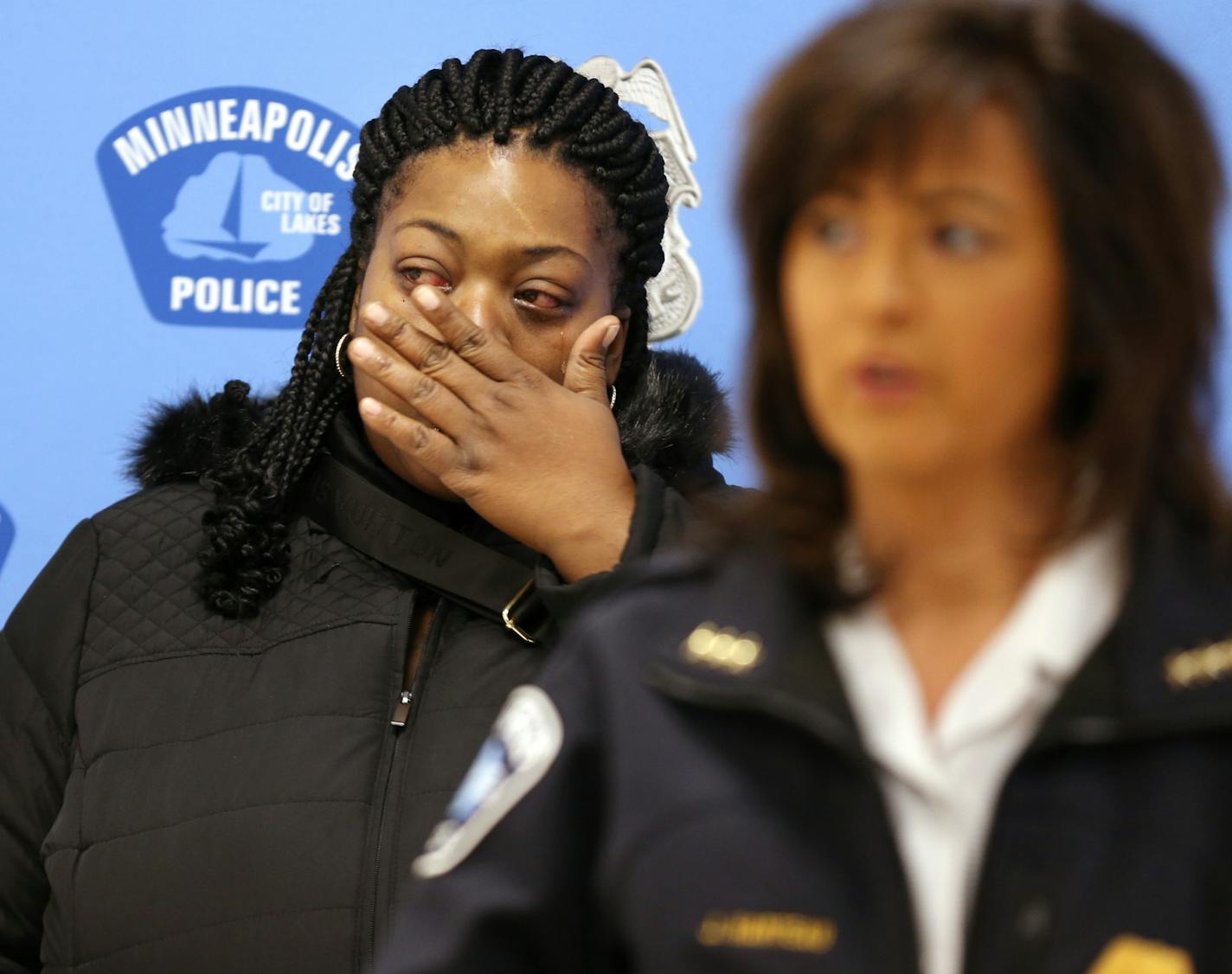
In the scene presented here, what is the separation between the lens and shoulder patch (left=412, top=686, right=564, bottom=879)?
2.07 feet

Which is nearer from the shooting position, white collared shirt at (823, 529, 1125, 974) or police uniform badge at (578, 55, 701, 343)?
white collared shirt at (823, 529, 1125, 974)

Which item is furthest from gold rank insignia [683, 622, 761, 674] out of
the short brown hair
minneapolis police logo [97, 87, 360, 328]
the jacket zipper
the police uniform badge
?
minneapolis police logo [97, 87, 360, 328]

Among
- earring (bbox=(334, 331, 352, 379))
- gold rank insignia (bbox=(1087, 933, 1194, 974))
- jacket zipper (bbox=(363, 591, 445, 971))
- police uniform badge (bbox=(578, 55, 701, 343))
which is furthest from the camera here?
police uniform badge (bbox=(578, 55, 701, 343))

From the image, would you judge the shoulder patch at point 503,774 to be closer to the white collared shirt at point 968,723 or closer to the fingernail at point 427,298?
the white collared shirt at point 968,723

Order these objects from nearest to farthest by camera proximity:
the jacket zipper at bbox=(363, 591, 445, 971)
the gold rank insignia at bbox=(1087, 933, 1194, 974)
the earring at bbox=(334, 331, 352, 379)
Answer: the gold rank insignia at bbox=(1087, 933, 1194, 974) < the jacket zipper at bbox=(363, 591, 445, 971) < the earring at bbox=(334, 331, 352, 379)

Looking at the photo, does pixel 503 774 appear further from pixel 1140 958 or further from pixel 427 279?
pixel 427 279

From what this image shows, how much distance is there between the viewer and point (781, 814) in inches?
23.1

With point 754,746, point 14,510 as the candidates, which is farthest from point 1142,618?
point 14,510

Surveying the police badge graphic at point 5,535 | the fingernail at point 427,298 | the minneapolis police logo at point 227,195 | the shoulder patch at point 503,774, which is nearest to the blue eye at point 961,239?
the shoulder patch at point 503,774

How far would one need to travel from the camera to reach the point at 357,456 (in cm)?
131

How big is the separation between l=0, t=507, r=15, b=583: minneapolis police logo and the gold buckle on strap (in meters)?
0.70

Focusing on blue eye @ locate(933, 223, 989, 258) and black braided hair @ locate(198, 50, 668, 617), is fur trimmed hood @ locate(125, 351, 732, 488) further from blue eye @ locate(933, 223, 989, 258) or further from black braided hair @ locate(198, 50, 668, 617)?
blue eye @ locate(933, 223, 989, 258)

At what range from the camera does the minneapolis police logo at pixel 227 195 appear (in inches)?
65.4

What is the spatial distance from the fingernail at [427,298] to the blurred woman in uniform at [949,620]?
53 centimetres
